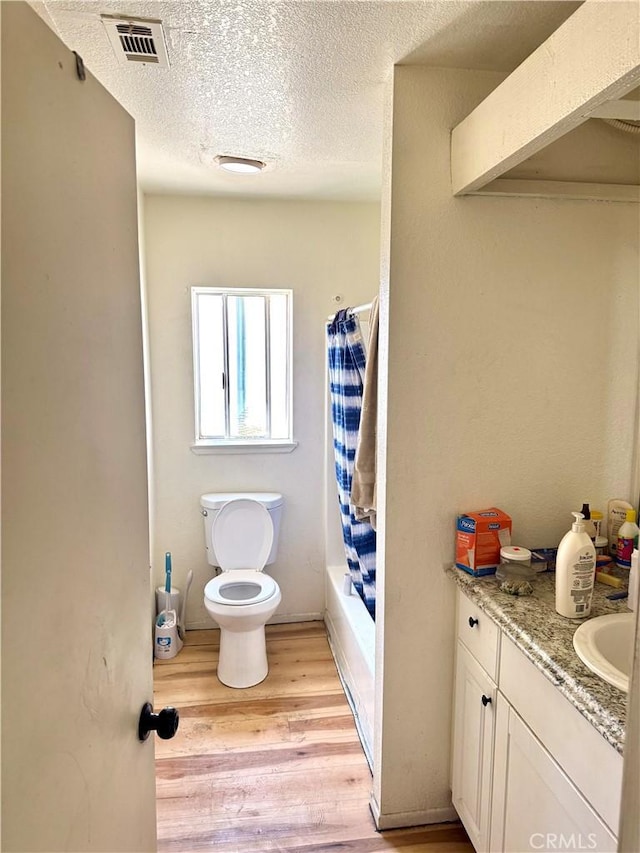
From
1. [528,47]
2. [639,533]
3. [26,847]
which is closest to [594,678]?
[639,533]

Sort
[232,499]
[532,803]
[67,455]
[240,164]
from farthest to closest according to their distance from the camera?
[232,499], [240,164], [532,803], [67,455]

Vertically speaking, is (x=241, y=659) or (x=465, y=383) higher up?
(x=465, y=383)

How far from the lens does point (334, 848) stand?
5.66 ft

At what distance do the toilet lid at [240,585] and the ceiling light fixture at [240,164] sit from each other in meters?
1.99

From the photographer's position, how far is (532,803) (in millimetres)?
1257

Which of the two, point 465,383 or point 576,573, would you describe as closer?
point 576,573

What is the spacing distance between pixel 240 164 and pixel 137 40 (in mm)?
904

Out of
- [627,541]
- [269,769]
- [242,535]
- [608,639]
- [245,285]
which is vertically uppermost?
[245,285]

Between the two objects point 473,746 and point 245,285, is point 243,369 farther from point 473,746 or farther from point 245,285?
point 473,746

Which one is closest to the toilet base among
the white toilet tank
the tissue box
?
the white toilet tank

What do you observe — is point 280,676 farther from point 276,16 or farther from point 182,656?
point 276,16

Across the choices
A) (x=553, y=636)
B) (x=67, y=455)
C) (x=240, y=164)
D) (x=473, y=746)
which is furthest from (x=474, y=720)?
(x=240, y=164)

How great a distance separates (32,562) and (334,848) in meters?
1.71

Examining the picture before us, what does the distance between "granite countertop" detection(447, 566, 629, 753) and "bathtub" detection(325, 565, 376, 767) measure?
2.45ft
